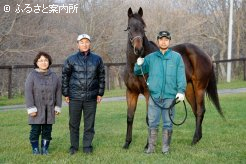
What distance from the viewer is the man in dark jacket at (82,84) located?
229 inches

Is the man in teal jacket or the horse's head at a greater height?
the horse's head

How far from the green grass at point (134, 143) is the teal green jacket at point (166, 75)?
99cm

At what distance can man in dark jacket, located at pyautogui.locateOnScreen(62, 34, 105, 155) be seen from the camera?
5812mm

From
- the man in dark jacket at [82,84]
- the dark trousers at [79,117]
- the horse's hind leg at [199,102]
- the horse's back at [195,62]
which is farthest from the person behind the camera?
the horse's back at [195,62]

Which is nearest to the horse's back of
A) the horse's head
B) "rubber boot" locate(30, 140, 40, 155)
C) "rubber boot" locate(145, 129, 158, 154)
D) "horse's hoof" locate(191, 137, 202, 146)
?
"horse's hoof" locate(191, 137, 202, 146)

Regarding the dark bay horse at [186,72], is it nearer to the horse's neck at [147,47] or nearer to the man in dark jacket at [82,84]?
the horse's neck at [147,47]

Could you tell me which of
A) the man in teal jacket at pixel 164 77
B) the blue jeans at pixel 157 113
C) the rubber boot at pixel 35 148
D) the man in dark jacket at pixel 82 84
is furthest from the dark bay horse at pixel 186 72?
the rubber boot at pixel 35 148

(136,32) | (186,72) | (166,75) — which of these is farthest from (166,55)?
(186,72)

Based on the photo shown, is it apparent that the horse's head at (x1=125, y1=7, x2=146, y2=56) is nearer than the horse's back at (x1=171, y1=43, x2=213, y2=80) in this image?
Yes

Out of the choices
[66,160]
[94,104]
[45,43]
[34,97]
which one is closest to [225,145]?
[94,104]

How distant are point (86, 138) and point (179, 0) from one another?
87.2ft

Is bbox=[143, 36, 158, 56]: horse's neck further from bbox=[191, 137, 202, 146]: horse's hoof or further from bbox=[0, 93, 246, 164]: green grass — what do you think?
bbox=[191, 137, 202, 146]: horse's hoof

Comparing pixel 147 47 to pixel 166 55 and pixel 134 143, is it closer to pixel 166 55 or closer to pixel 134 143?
pixel 166 55

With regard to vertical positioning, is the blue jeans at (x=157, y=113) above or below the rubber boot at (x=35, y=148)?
above
